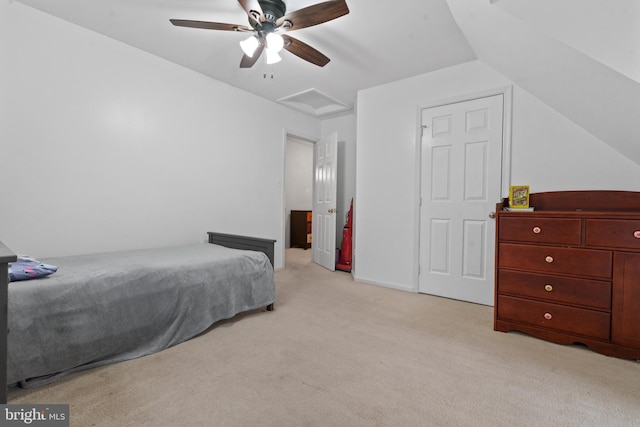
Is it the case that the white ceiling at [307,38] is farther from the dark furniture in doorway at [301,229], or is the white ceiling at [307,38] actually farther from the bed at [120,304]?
the dark furniture in doorway at [301,229]

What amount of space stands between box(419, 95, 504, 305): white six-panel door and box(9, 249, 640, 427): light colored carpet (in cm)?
79

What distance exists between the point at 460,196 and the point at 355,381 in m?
2.20

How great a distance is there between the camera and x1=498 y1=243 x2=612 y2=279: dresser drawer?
1922 millimetres

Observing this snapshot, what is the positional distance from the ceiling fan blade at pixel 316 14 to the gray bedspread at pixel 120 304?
1.77 meters

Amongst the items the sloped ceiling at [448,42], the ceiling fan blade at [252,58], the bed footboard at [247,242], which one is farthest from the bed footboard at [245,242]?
the sloped ceiling at [448,42]

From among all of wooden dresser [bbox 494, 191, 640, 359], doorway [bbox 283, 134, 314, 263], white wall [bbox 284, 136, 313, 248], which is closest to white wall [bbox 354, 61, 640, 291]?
wooden dresser [bbox 494, 191, 640, 359]

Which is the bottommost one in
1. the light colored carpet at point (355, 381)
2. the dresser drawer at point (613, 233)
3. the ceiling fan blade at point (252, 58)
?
the light colored carpet at point (355, 381)

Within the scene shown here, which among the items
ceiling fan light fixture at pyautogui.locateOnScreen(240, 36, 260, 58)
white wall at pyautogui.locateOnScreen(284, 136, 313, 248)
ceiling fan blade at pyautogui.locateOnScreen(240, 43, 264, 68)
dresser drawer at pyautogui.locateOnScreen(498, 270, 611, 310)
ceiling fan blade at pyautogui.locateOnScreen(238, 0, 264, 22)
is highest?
ceiling fan blade at pyautogui.locateOnScreen(238, 0, 264, 22)

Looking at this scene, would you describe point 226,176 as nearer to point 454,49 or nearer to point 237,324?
point 237,324

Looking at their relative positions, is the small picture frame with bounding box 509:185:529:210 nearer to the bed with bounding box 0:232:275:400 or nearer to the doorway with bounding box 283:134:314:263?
the bed with bounding box 0:232:275:400

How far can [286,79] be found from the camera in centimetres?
341

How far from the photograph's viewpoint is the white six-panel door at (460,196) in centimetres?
287

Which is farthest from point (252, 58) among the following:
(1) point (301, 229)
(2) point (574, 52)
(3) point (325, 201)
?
(1) point (301, 229)

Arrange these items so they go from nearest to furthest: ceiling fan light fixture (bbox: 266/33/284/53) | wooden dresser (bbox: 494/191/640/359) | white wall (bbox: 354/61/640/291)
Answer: wooden dresser (bbox: 494/191/640/359), ceiling fan light fixture (bbox: 266/33/284/53), white wall (bbox: 354/61/640/291)
